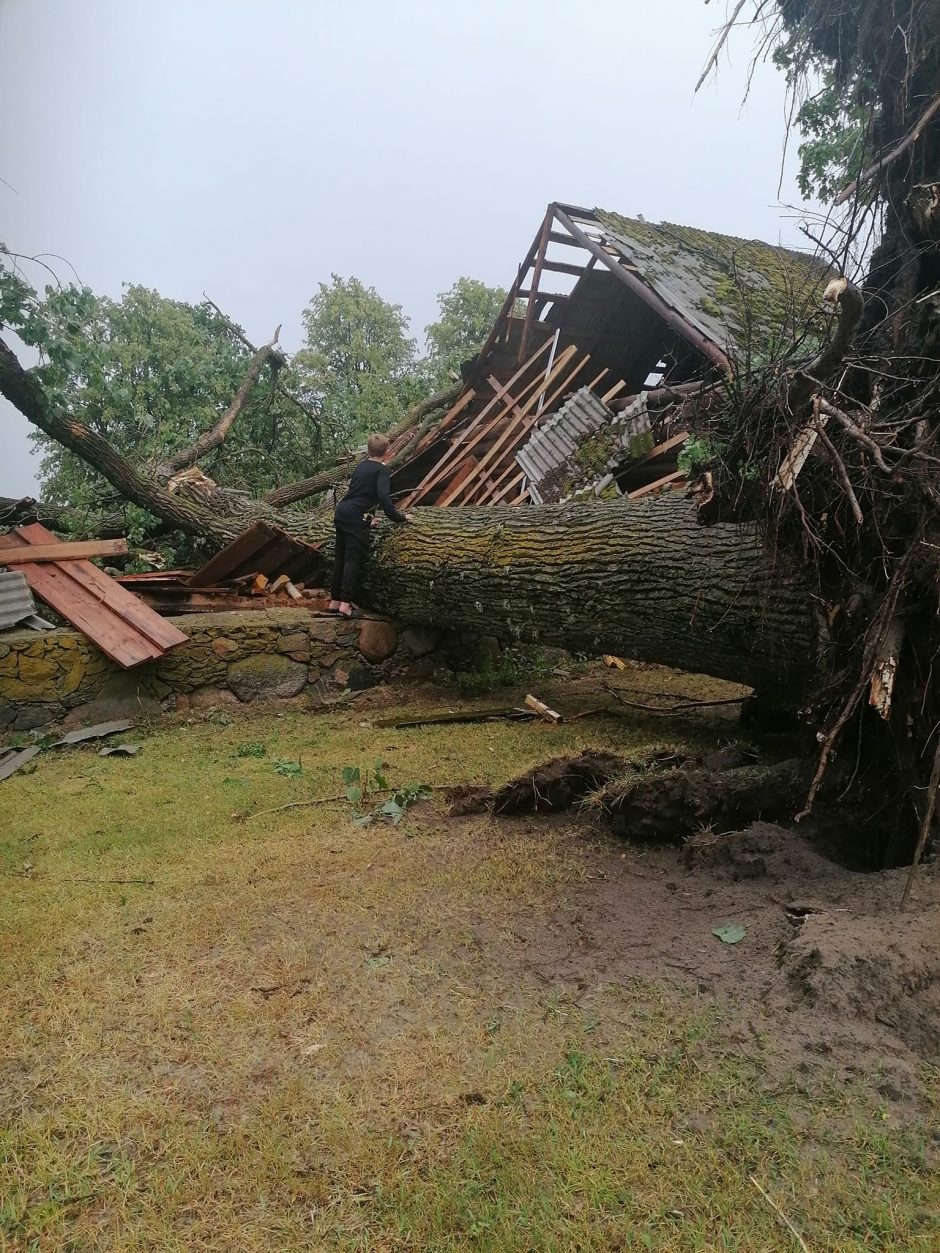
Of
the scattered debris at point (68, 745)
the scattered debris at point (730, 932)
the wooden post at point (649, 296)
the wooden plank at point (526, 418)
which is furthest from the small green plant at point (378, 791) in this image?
the wooden plank at point (526, 418)

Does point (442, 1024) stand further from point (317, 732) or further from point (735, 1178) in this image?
point (317, 732)

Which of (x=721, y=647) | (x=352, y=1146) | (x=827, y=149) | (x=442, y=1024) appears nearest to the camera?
(x=352, y=1146)

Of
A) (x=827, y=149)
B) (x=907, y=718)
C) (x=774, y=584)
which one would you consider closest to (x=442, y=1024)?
(x=907, y=718)

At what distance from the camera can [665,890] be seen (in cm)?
336

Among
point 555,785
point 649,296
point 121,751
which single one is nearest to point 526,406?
point 649,296

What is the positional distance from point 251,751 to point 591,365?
8.50 metres

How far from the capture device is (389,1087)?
2.29 metres

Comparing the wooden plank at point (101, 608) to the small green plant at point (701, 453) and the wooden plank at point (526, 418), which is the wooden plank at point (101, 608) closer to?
the small green plant at point (701, 453)

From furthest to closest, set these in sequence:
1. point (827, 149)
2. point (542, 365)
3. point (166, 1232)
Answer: point (542, 365) → point (827, 149) → point (166, 1232)

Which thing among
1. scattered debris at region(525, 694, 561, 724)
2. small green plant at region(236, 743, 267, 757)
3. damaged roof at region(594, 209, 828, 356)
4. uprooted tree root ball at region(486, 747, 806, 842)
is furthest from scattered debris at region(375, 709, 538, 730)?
damaged roof at region(594, 209, 828, 356)

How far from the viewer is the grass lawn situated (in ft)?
6.15

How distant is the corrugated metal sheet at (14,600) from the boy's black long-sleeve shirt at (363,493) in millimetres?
2879

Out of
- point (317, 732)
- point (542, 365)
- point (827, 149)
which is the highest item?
point (827, 149)

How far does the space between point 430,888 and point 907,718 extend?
2.10 m
